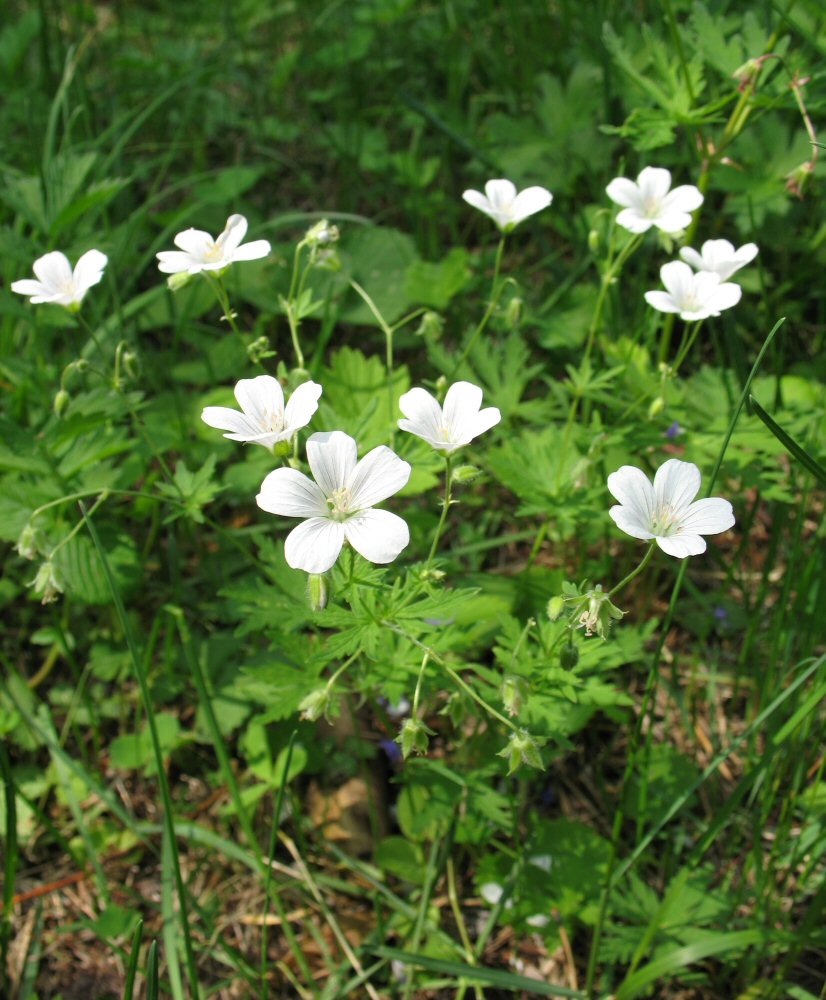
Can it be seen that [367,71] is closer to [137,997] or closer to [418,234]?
[418,234]

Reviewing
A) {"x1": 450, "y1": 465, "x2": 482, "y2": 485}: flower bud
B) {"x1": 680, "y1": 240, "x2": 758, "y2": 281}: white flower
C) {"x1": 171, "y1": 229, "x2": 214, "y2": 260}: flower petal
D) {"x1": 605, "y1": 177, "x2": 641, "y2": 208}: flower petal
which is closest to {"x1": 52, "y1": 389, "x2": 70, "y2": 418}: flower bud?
{"x1": 171, "y1": 229, "x2": 214, "y2": 260}: flower petal

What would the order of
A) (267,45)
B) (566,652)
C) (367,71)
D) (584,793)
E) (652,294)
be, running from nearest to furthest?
(566,652)
(652,294)
(584,793)
(367,71)
(267,45)

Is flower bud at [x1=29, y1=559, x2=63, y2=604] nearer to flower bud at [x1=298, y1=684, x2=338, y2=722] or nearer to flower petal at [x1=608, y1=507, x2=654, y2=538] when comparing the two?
flower bud at [x1=298, y1=684, x2=338, y2=722]

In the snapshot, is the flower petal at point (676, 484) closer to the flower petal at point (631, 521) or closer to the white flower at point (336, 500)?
the flower petal at point (631, 521)

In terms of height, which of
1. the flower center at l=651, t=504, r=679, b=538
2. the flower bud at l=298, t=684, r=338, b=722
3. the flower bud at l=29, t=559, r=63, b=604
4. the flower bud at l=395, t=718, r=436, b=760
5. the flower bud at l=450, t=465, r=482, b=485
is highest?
the flower bud at l=450, t=465, r=482, b=485

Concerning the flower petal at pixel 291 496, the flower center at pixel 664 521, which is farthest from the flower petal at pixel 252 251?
the flower center at pixel 664 521

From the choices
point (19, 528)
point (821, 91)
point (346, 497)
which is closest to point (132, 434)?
point (19, 528)

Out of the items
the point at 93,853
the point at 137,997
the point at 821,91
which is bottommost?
the point at 137,997
